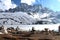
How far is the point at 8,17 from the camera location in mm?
4777

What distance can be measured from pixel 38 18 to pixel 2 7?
42.2 inches

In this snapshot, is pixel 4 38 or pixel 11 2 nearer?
pixel 4 38

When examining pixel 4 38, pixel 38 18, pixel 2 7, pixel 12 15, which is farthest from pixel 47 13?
pixel 4 38

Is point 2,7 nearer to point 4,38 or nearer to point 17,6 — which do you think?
point 17,6

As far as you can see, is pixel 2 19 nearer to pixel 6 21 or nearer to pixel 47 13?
pixel 6 21

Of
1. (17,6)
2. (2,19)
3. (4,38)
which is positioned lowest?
(4,38)

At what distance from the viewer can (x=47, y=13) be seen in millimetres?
4777

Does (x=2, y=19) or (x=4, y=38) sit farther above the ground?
(x=2, y=19)

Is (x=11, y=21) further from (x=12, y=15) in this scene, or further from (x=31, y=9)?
(x=31, y=9)

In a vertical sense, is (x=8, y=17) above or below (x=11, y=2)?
below

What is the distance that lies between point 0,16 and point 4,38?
4.11 meters

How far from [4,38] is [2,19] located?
4.02m

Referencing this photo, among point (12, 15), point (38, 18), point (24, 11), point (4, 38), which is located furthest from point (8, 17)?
point (4, 38)

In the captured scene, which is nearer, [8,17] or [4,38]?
[4,38]
